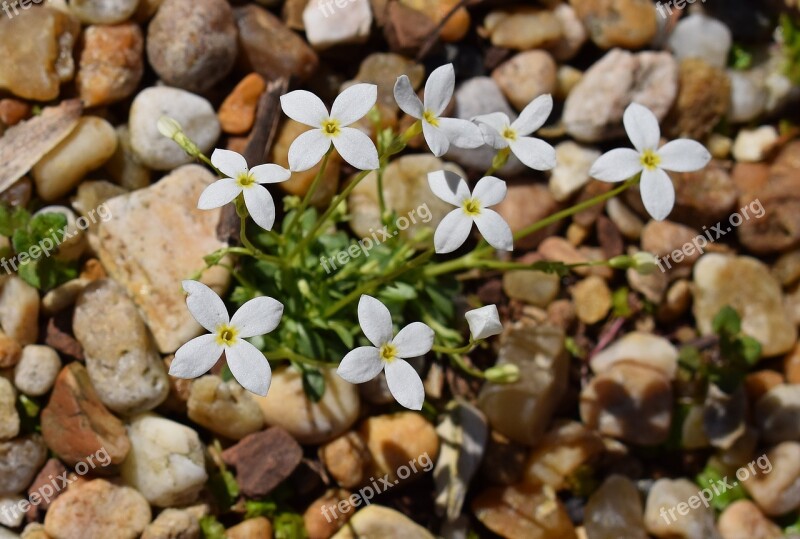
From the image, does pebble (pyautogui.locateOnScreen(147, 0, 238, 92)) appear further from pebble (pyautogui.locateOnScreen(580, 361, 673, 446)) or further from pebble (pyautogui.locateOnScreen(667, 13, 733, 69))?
pebble (pyautogui.locateOnScreen(667, 13, 733, 69))

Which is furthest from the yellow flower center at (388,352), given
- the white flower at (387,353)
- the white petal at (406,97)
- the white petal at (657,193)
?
the white petal at (657,193)

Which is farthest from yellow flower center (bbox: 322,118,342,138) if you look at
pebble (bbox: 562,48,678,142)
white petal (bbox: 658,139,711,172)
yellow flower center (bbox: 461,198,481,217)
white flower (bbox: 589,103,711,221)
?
pebble (bbox: 562,48,678,142)

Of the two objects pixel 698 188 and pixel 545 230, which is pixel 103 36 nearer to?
pixel 545 230

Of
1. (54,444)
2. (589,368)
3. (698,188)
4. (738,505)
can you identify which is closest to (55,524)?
(54,444)

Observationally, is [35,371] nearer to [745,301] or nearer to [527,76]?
[527,76]

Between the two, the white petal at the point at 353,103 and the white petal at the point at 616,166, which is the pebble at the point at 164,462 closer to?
the white petal at the point at 353,103

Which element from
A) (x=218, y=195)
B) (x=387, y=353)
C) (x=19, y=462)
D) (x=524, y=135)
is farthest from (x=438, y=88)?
(x=19, y=462)
